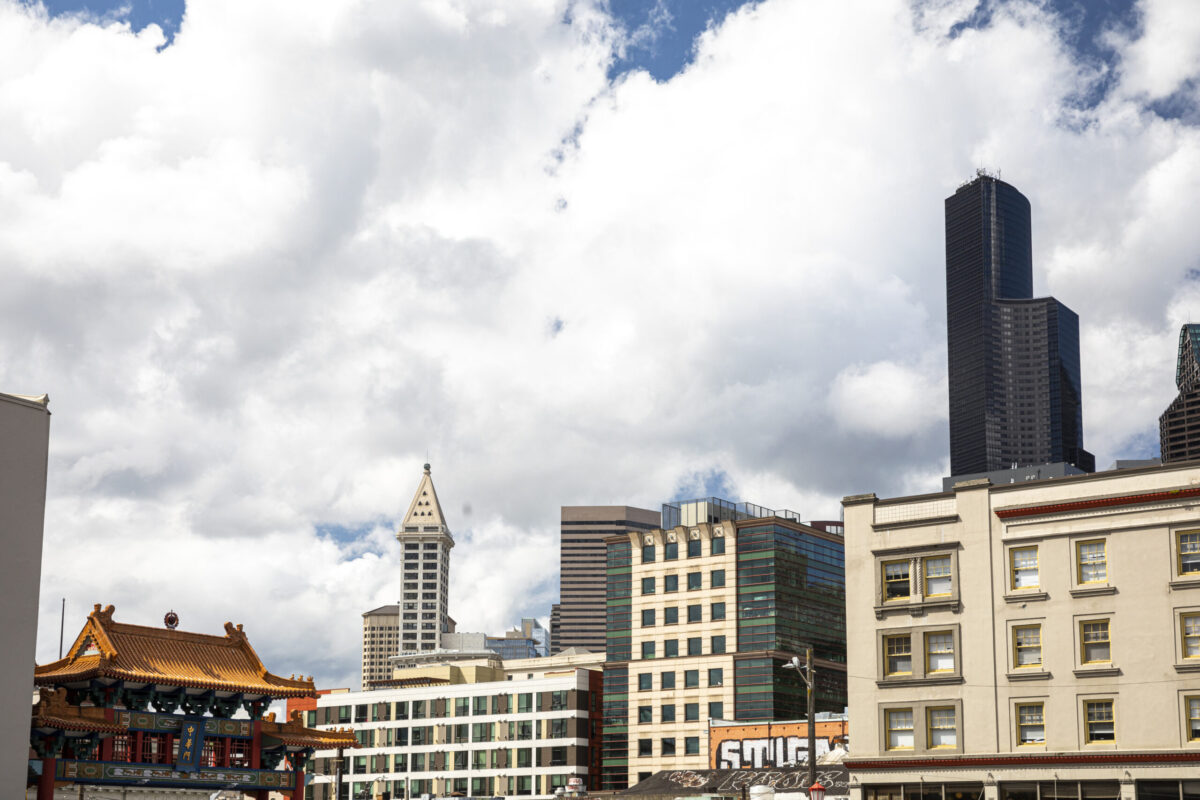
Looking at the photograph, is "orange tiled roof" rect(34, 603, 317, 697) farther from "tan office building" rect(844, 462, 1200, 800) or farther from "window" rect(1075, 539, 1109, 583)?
→ "window" rect(1075, 539, 1109, 583)

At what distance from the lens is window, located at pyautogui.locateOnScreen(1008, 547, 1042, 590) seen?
62513 millimetres

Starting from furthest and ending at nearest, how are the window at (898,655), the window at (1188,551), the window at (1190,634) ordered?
the window at (898,655)
the window at (1188,551)
the window at (1190,634)

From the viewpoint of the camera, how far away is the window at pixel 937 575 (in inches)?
2552

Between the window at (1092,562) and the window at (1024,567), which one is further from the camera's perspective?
the window at (1024,567)

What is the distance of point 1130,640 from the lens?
59250mm

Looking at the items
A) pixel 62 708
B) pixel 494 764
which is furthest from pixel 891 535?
pixel 494 764

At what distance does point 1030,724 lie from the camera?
61250 millimetres

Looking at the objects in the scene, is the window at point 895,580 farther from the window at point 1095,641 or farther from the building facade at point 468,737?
the building facade at point 468,737

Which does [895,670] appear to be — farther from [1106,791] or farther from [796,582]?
[796,582]

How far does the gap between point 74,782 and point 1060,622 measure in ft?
150

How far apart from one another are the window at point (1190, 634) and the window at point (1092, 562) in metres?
3.74

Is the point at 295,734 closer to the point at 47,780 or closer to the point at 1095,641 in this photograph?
the point at 47,780

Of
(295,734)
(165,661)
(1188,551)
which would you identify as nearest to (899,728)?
(1188,551)

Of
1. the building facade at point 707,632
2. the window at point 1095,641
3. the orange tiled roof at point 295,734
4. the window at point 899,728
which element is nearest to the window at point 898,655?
the window at point 899,728
